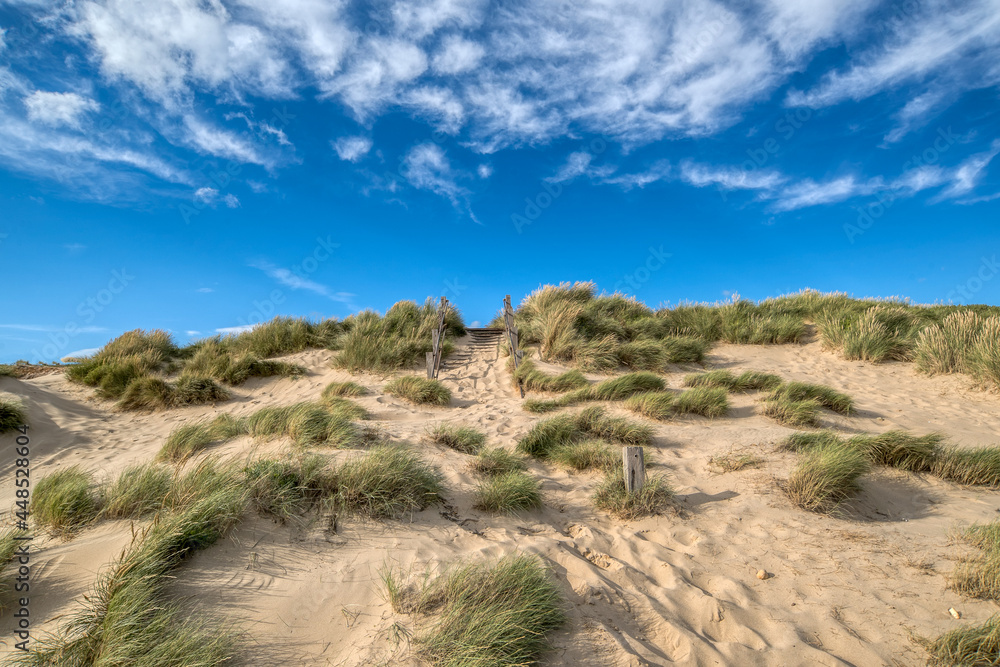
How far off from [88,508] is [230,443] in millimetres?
2543

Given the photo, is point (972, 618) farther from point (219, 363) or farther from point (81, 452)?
point (219, 363)

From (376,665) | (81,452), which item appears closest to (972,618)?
(376,665)

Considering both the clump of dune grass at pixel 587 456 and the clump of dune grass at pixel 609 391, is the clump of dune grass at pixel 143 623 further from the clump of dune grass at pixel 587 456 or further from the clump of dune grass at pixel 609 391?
the clump of dune grass at pixel 609 391

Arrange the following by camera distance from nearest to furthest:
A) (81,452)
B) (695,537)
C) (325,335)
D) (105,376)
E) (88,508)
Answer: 1. (88,508)
2. (695,537)
3. (81,452)
4. (105,376)
5. (325,335)

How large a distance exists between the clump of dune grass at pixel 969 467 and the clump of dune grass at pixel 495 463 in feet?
17.5

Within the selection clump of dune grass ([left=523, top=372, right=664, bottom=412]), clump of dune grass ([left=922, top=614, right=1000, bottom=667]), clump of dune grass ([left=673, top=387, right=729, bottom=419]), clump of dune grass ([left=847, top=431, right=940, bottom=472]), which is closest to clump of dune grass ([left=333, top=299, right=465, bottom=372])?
clump of dune grass ([left=523, top=372, right=664, bottom=412])

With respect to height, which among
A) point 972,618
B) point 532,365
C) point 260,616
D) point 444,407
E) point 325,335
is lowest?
point 972,618

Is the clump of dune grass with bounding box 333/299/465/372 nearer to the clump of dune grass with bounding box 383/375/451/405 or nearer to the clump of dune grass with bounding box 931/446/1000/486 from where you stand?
the clump of dune grass with bounding box 383/375/451/405

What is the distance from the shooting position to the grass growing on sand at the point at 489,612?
106 inches

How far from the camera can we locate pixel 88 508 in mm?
3947

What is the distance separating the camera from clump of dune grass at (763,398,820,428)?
794 centimetres

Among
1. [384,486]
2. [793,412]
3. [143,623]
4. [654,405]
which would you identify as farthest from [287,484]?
[793,412]

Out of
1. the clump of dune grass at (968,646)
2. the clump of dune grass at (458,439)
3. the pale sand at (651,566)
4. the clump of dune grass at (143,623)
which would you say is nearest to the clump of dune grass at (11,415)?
the pale sand at (651,566)

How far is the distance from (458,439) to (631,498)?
2538 mm
